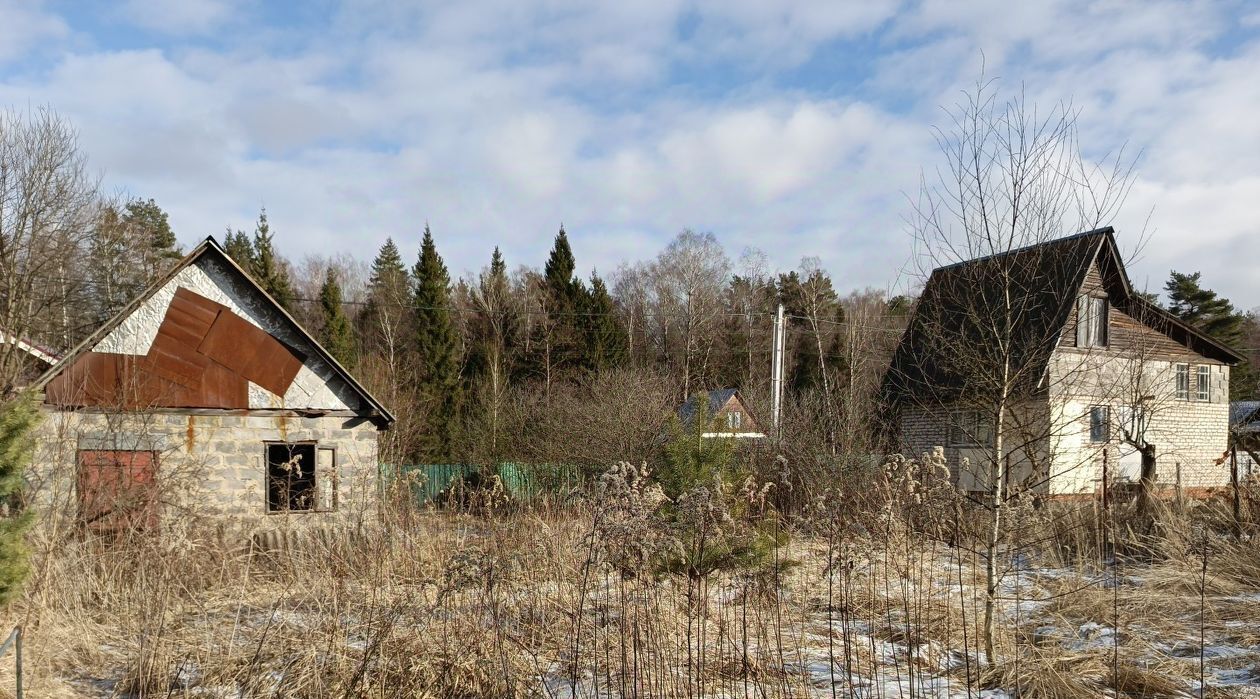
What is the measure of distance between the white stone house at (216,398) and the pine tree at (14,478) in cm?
559

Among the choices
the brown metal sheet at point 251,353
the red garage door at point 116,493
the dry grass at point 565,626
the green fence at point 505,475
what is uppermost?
the brown metal sheet at point 251,353

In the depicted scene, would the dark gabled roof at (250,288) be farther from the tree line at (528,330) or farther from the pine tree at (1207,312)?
the pine tree at (1207,312)

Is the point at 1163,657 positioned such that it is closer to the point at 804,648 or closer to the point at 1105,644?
the point at 1105,644

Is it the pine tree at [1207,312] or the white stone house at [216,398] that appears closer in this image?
the white stone house at [216,398]

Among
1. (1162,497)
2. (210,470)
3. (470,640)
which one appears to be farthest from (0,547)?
(1162,497)

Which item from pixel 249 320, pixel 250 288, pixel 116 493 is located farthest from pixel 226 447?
pixel 116 493

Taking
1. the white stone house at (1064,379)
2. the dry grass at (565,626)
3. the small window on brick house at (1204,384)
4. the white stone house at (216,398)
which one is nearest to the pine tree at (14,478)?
the dry grass at (565,626)

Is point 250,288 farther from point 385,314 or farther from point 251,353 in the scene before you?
point 385,314

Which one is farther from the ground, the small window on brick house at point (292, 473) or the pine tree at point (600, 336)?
the pine tree at point (600, 336)

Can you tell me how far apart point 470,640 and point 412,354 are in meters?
28.6

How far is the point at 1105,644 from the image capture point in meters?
6.16

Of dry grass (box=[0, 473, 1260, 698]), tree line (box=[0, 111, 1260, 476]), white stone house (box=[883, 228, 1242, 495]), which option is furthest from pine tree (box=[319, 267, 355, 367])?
dry grass (box=[0, 473, 1260, 698])

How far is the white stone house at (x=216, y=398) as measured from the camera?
12070mm

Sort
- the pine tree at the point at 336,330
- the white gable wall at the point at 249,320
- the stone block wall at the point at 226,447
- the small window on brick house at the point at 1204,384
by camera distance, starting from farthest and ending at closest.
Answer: the pine tree at the point at 336,330 < the small window on brick house at the point at 1204,384 < the white gable wall at the point at 249,320 < the stone block wall at the point at 226,447
